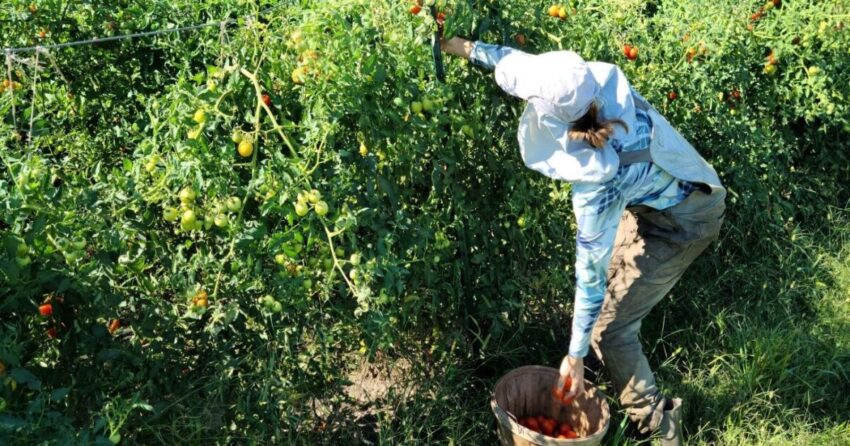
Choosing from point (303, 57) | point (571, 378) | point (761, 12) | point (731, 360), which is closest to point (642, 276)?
point (571, 378)

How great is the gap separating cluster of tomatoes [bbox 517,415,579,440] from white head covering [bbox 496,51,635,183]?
2.98 ft

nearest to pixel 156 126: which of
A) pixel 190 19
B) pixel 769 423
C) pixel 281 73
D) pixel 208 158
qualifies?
pixel 208 158

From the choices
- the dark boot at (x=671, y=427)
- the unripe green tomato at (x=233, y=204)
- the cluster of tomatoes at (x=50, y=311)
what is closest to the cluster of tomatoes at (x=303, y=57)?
the unripe green tomato at (x=233, y=204)

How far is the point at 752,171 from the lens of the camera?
367 centimetres

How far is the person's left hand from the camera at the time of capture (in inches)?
103

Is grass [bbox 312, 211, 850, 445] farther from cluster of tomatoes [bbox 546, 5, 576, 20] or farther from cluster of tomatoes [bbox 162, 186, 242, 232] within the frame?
cluster of tomatoes [bbox 546, 5, 576, 20]

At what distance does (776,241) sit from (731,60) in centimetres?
85

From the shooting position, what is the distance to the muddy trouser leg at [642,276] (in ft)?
9.06

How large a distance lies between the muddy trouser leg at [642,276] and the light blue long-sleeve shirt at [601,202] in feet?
0.49

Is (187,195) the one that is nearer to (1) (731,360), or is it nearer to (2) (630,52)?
(2) (630,52)

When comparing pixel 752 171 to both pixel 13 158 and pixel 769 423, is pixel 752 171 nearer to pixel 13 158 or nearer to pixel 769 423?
pixel 769 423

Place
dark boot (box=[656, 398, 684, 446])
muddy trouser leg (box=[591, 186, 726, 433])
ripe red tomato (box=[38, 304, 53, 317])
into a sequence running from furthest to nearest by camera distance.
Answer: dark boot (box=[656, 398, 684, 446]), muddy trouser leg (box=[591, 186, 726, 433]), ripe red tomato (box=[38, 304, 53, 317])

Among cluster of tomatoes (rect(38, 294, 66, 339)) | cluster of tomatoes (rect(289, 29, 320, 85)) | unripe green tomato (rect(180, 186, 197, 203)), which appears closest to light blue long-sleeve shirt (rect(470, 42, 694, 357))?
cluster of tomatoes (rect(289, 29, 320, 85))

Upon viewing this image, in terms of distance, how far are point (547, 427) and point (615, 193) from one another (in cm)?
88
